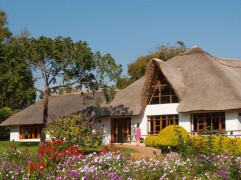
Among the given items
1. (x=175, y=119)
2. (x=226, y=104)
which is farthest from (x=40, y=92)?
(x=226, y=104)

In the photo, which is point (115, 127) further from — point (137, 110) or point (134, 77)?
point (134, 77)

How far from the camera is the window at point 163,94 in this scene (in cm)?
3384

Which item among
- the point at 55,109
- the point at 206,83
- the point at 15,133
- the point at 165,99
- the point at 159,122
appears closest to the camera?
the point at 206,83

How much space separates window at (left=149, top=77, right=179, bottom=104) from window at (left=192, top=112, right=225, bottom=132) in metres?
2.39

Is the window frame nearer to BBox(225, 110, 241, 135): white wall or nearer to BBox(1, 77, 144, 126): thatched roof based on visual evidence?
BBox(225, 110, 241, 135): white wall

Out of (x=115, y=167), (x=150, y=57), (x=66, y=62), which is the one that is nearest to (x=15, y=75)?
(x=66, y=62)

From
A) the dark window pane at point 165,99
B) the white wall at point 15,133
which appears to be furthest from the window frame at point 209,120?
the white wall at point 15,133

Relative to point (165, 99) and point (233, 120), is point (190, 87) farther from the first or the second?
point (233, 120)

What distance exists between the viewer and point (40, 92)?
32.6 metres

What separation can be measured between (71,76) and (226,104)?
1088 cm

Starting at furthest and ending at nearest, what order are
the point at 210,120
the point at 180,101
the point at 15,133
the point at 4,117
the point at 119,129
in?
1. the point at 4,117
2. the point at 15,133
3. the point at 119,129
4. the point at 180,101
5. the point at 210,120

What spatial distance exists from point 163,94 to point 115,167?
2286 centimetres

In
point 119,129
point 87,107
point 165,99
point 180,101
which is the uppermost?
point 165,99

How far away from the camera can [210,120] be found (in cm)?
3142
